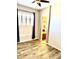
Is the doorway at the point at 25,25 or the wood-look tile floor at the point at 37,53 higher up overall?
the doorway at the point at 25,25

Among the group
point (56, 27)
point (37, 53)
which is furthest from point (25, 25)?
point (37, 53)

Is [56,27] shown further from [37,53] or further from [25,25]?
[25,25]

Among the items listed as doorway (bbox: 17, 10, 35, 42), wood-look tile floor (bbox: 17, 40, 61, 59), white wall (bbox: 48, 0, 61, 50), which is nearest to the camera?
wood-look tile floor (bbox: 17, 40, 61, 59)

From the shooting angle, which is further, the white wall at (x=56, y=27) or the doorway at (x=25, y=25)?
the doorway at (x=25, y=25)

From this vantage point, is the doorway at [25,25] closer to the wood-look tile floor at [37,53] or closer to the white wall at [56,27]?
the wood-look tile floor at [37,53]

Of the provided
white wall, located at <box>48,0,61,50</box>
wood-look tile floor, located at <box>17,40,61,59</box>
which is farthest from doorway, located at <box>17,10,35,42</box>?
white wall, located at <box>48,0,61,50</box>

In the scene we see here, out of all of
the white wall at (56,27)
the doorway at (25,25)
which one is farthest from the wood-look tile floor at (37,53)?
the doorway at (25,25)

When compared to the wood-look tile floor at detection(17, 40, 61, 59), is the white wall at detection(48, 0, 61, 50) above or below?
above

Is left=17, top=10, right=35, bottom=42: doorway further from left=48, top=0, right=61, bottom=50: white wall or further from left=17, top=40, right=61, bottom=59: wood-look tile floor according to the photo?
left=48, top=0, right=61, bottom=50: white wall

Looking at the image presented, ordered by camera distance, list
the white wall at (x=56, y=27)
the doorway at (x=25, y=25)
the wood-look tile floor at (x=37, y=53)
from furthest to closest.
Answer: the doorway at (x=25, y=25)
the white wall at (x=56, y=27)
the wood-look tile floor at (x=37, y=53)

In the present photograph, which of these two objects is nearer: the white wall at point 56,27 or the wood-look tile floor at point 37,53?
the wood-look tile floor at point 37,53

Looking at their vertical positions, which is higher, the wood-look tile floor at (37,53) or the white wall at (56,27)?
the white wall at (56,27)

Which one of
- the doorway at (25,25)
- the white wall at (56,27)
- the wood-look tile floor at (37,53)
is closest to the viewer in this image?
the wood-look tile floor at (37,53)
